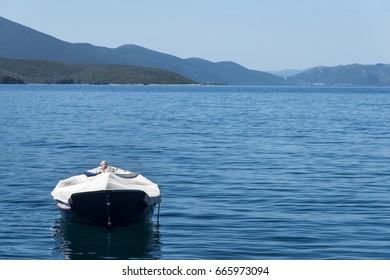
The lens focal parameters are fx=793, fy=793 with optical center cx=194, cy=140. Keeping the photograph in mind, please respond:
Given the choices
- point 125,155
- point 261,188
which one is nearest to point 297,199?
point 261,188

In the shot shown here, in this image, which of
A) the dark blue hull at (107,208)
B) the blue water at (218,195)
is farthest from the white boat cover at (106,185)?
the blue water at (218,195)

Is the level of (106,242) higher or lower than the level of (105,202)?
lower

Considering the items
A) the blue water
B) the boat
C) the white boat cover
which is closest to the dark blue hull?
the boat

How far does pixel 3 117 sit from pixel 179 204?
275 ft

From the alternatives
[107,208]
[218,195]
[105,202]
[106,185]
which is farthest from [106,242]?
[218,195]

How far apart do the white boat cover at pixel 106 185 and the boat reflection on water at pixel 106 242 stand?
3.69 feet

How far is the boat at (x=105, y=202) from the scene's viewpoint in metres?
29.8

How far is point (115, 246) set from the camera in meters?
27.8

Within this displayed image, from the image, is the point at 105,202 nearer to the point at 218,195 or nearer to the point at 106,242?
the point at 106,242

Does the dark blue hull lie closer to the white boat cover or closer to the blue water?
the white boat cover

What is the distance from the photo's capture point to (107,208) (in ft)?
97.4

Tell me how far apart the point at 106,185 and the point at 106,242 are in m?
2.48

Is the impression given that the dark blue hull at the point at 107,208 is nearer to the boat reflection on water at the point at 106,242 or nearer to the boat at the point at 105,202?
the boat at the point at 105,202
